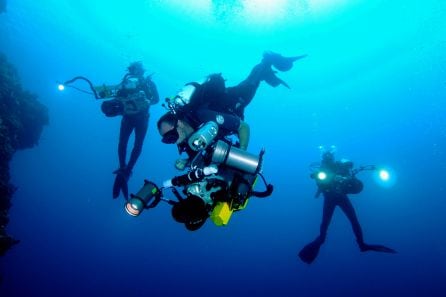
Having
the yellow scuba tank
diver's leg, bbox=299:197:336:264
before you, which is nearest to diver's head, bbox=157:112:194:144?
the yellow scuba tank

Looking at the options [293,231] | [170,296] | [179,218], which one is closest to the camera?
[179,218]

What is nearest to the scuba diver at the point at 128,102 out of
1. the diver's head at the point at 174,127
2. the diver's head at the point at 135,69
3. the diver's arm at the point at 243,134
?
the diver's head at the point at 135,69

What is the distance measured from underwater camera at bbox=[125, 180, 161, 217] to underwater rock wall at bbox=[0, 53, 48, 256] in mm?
7236

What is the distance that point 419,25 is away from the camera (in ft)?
125

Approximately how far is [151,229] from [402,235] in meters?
65.3

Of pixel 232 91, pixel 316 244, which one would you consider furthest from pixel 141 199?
pixel 316 244

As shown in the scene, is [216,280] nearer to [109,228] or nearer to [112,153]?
[109,228]

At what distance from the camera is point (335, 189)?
415 inches

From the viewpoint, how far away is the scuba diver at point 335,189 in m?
9.70

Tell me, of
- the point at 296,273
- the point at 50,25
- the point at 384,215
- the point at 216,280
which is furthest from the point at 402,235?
the point at 50,25

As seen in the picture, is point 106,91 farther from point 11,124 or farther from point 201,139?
point 11,124

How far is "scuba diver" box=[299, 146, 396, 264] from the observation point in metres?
9.70

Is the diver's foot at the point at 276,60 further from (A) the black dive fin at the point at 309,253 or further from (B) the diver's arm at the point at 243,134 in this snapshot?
(A) the black dive fin at the point at 309,253

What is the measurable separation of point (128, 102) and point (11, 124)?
911cm
